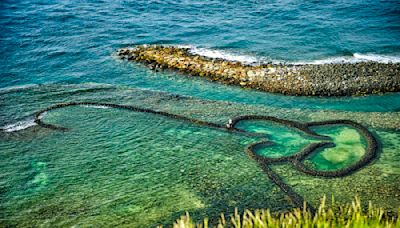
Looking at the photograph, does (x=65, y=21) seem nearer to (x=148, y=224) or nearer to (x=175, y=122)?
(x=175, y=122)

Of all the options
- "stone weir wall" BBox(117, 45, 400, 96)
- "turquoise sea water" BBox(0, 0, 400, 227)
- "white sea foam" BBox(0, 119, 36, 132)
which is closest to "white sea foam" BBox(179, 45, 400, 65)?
"turquoise sea water" BBox(0, 0, 400, 227)

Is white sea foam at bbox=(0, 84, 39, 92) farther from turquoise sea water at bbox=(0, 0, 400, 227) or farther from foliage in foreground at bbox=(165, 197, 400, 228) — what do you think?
foliage in foreground at bbox=(165, 197, 400, 228)

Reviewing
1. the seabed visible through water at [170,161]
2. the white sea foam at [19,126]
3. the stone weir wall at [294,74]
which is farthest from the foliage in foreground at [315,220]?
the stone weir wall at [294,74]

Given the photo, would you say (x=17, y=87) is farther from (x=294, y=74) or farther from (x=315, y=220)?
(x=315, y=220)

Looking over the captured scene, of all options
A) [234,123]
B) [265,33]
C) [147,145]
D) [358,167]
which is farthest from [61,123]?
[265,33]

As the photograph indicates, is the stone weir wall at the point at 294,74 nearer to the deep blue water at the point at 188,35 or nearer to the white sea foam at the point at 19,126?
the deep blue water at the point at 188,35
